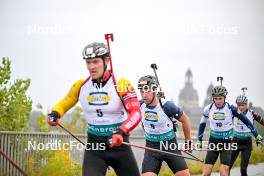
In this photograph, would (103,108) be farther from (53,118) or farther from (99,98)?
(53,118)

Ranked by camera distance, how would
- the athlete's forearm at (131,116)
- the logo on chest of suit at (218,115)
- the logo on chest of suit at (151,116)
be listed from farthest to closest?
the logo on chest of suit at (218,115)
the logo on chest of suit at (151,116)
the athlete's forearm at (131,116)

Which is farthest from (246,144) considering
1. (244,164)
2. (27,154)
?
(27,154)

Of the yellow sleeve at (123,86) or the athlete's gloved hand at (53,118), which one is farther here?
the athlete's gloved hand at (53,118)

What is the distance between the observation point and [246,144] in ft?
51.8

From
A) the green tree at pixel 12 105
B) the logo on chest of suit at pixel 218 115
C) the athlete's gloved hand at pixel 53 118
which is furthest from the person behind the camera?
the green tree at pixel 12 105

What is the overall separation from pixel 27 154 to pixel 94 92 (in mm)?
6173

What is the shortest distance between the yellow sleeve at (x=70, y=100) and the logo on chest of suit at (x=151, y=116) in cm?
253

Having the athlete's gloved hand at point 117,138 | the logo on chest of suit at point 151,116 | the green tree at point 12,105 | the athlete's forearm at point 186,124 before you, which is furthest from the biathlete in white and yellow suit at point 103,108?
the green tree at point 12,105

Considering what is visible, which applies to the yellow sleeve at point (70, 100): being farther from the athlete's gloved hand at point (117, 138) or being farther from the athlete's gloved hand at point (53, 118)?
the athlete's gloved hand at point (117, 138)

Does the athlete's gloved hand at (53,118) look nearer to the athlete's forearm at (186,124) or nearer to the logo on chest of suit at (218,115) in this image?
the athlete's forearm at (186,124)

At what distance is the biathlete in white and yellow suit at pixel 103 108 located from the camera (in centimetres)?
726

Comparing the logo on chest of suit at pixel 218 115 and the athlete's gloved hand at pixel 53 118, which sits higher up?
the athlete's gloved hand at pixel 53 118

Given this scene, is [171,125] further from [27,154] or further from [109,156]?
[27,154]

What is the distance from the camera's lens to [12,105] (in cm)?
1781
